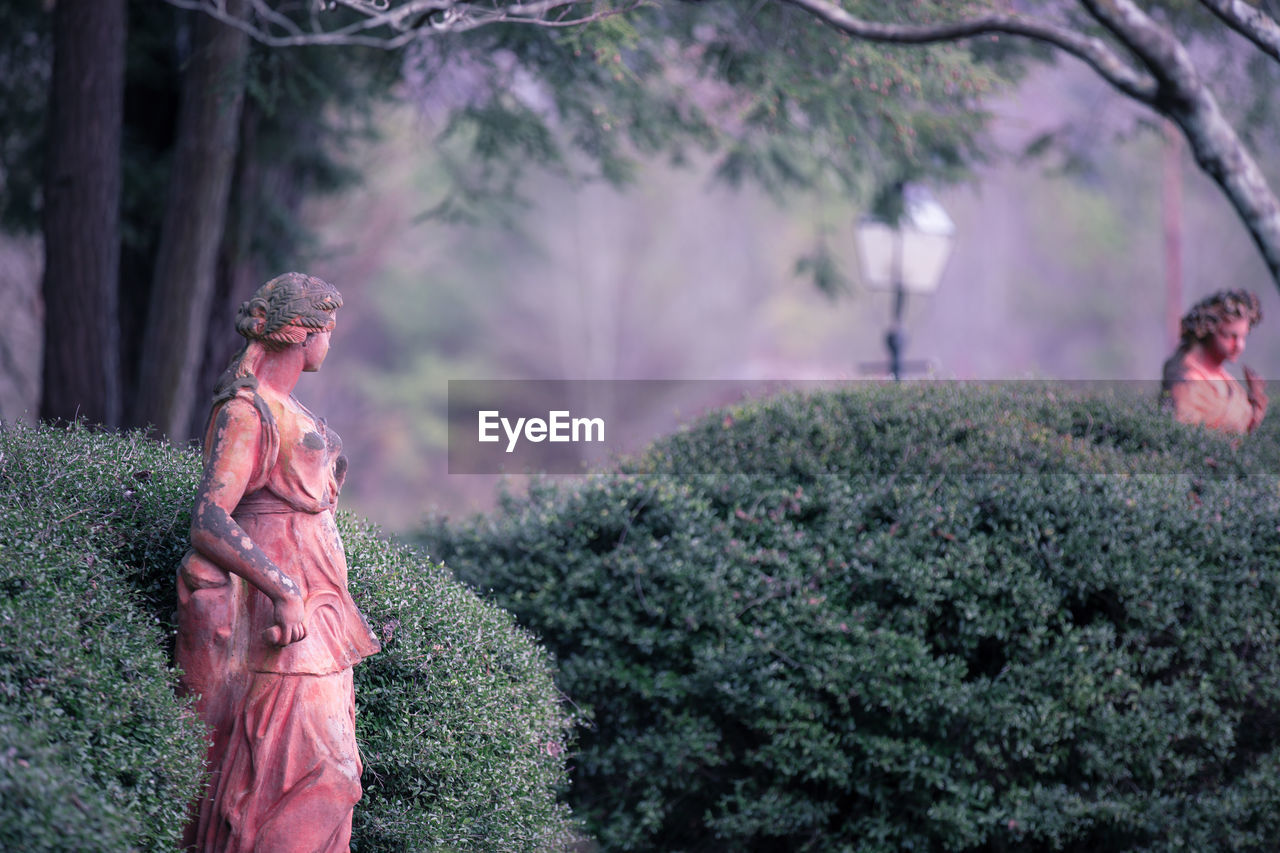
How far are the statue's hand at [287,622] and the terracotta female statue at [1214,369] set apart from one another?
557 cm

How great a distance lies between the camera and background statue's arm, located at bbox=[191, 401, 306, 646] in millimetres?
3400

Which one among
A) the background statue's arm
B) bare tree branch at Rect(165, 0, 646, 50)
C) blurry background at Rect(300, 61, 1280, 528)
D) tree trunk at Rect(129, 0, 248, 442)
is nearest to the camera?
the background statue's arm

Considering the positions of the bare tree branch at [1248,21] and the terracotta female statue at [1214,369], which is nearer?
the bare tree branch at [1248,21]

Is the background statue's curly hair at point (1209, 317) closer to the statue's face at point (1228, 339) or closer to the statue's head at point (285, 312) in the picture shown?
the statue's face at point (1228, 339)

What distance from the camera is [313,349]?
12.3 ft

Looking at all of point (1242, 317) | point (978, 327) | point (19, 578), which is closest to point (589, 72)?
point (1242, 317)

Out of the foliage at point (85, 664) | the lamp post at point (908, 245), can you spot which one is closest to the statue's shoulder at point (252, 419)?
the foliage at point (85, 664)

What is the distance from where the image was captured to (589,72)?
→ 969 cm

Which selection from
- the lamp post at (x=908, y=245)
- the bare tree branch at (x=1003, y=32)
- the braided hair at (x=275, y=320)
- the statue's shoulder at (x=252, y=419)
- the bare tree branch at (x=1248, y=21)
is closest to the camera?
the statue's shoulder at (x=252, y=419)

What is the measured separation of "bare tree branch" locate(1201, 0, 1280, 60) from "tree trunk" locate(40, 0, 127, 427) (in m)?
7.41

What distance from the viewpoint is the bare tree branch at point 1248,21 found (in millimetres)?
6742

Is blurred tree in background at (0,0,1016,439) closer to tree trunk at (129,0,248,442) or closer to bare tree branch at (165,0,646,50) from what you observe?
tree trunk at (129,0,248,442)

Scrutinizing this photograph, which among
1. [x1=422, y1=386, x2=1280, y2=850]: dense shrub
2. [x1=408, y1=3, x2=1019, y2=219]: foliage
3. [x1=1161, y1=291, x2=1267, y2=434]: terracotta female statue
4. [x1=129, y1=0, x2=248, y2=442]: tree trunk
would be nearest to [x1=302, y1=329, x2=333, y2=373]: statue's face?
[x1=422, y1=386, x2=1280, y2=850]: dense shrub

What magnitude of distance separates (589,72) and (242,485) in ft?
23.0
